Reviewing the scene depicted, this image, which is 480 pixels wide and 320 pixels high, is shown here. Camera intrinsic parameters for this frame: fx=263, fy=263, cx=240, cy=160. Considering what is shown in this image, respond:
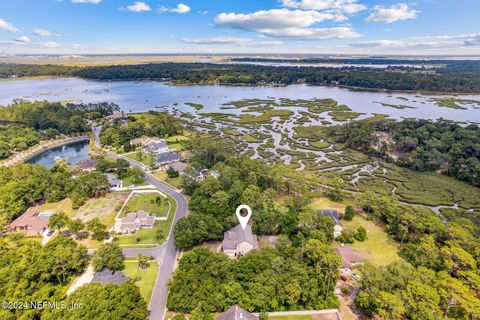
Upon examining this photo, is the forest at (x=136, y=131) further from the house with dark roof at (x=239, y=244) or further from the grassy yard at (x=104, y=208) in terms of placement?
the house with dark roof at (x=239, y=244)

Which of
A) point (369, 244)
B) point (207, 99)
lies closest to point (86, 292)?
point (369, 244)

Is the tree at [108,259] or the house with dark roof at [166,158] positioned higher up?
the house with dark roof at [166,158]

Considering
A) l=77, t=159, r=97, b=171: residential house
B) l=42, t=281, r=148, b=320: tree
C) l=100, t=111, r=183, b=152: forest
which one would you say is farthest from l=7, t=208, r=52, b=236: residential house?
l=100, t=111, r=183, b=152: forest

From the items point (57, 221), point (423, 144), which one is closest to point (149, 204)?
point (57, 221)

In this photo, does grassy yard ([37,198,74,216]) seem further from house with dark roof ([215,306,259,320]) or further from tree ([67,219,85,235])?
house with dark roof ([215,306,259,320])

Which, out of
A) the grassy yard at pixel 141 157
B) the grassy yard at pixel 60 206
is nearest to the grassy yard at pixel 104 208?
the grassy yard at pixel 60 206

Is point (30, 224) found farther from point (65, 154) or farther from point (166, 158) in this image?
point (65, 154)
